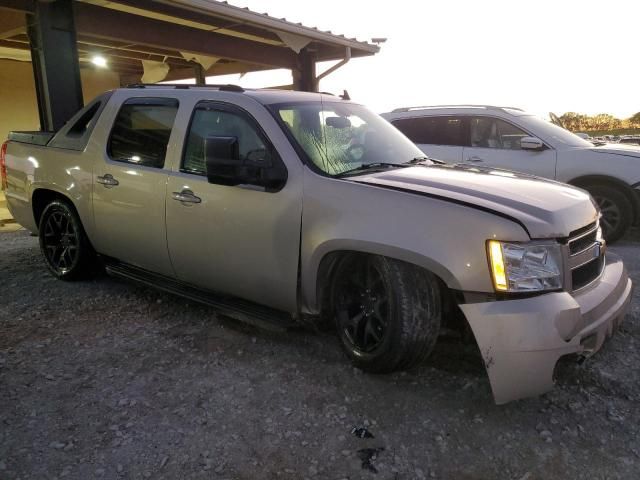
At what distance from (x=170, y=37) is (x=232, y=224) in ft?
23.2

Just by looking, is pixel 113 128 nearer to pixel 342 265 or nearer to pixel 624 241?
pixel 342 265

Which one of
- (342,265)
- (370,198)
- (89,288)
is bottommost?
(89,288)

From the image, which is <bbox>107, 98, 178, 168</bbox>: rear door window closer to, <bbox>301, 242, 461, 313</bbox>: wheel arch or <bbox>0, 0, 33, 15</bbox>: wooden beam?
<bbox>301, 242, 461, 313</bbox>: wheel arch

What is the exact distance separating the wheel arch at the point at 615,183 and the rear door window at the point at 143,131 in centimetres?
506

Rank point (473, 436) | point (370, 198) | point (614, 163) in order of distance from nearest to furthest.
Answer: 1. point (473, 436)
2. point (370, 198)
3. point (614, 163)

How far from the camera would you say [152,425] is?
2717mm

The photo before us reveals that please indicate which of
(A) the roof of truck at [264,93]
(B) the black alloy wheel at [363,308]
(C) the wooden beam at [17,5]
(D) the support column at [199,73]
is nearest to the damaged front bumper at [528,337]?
(B) the black alloy wheel at [363,308]

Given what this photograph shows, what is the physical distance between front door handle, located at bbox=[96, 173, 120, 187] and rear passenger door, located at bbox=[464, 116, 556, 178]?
4567mm

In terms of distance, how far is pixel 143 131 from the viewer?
416 cm

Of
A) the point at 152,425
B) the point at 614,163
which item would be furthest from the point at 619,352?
the point at 614,163

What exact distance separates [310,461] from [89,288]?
3.25 metres

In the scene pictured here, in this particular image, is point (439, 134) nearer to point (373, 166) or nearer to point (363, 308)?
point (373, 166)

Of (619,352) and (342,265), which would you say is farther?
(619,352)

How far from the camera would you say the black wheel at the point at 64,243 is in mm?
4781
